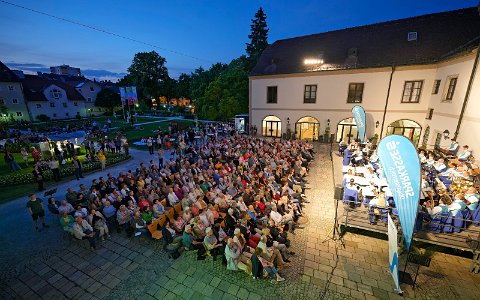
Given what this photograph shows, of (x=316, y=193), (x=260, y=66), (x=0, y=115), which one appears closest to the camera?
(x=316, y=193)

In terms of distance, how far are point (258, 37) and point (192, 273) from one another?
3936 cm

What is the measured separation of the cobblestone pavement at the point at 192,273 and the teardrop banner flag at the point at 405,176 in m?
1.78

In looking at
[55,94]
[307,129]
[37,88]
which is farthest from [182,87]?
[307,129]

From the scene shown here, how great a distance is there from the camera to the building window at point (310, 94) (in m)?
23.5

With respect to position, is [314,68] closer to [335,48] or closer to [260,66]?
[335,48]

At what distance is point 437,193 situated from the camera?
898 cm

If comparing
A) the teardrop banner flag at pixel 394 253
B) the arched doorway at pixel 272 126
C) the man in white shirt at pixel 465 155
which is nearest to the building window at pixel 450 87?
the man in white shirt at pixel 465 155

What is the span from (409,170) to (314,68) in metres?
20.0

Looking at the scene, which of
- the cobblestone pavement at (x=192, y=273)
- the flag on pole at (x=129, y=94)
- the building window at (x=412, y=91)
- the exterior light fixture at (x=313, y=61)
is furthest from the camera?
the flag on pole at (x=129, y=94)

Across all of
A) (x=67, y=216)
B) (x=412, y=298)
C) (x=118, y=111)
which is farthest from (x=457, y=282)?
(x=118, y=111)

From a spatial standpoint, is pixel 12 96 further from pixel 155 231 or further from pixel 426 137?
pixel 426 137

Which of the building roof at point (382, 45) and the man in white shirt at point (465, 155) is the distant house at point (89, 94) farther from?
the man in white shirt at point (465, 155)

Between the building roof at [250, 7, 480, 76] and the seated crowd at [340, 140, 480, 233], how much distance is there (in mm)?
10434

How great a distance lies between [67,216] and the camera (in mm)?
8484
